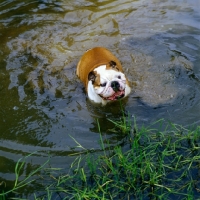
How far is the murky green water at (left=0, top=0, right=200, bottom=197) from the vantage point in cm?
525

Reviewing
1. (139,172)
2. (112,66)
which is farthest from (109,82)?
(139,172)

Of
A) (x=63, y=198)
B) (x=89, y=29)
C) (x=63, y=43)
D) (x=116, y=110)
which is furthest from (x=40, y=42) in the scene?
(x=63, y=198)

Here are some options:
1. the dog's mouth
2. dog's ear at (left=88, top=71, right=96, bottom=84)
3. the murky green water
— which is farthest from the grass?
dog's ear at (left=88, top=71, right=96, bottom=84)

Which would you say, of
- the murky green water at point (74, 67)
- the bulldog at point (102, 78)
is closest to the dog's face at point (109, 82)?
the bulldog at point (102, 78)

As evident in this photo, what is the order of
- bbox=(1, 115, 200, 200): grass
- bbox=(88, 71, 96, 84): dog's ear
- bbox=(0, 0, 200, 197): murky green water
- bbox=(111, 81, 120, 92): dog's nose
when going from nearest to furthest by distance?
bbox=(1, 115, 200, 200): grass → bbox=(0, 0, 200, 197): murky green water → bbox=(111, 81, 120, 92): dog's nose → bbox=(88, 71, 96, 84): dog's ear

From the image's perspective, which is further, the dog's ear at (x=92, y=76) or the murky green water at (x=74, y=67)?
the dog's ear at (x=92, y=76)

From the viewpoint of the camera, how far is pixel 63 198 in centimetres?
414

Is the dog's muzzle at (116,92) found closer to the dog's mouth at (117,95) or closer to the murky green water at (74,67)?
the dog's mouth at (117,95)

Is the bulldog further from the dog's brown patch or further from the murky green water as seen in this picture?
the murky green water

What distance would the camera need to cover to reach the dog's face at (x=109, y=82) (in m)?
5.47

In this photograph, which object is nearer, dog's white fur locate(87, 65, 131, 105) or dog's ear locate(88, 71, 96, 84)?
dog's white fur locate(87, 65, 131, 105)

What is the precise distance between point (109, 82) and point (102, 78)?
0.17 metres

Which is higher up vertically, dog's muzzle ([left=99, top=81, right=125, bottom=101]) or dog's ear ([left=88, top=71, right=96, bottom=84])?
dog's ear ([left=88, top=71, right=96, bottom=84])

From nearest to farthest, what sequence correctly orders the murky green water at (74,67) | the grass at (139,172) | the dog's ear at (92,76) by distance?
the grass at (139,172), the murky green water at (74,67), the dog's ear at (92,76)
